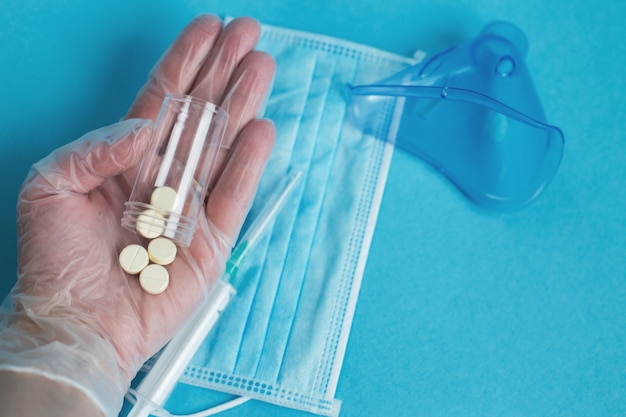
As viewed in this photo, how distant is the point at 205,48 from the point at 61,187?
0.46 metres

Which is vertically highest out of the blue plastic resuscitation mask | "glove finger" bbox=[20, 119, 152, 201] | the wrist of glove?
the blue plastic resuscitation mask

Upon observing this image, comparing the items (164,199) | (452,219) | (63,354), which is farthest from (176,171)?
(452,219)

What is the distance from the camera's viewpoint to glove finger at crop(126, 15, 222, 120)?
1348mm

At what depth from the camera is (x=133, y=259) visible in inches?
45.9

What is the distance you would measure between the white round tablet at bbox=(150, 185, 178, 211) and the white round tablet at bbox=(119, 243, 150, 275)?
0.30 ft

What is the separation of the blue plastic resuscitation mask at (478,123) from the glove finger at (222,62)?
0.91ft

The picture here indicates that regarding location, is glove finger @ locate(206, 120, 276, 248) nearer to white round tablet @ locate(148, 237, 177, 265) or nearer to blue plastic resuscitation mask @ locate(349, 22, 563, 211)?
white round tablet @ locate(148, 237, 177, 265)

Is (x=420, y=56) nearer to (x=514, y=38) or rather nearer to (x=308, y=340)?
(x=514, y=38)

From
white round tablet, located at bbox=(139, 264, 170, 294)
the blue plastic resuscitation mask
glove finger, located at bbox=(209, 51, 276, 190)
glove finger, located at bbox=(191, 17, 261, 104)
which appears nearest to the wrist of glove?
white round tablet, located at bbox=(139, 264, 170, 294)

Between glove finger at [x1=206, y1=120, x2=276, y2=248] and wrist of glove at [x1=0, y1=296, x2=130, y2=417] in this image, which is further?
glove finger at [x1=206, y1=120, x2=276, y2=248]

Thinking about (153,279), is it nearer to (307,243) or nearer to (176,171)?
(176,171)

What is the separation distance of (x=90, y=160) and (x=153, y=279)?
0.25 metres

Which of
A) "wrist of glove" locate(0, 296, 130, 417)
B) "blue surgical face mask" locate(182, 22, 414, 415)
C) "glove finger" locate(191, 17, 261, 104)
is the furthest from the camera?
"glove finger" locate(191, 17, 261, 104)

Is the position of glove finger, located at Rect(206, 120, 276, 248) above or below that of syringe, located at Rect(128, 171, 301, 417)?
above
